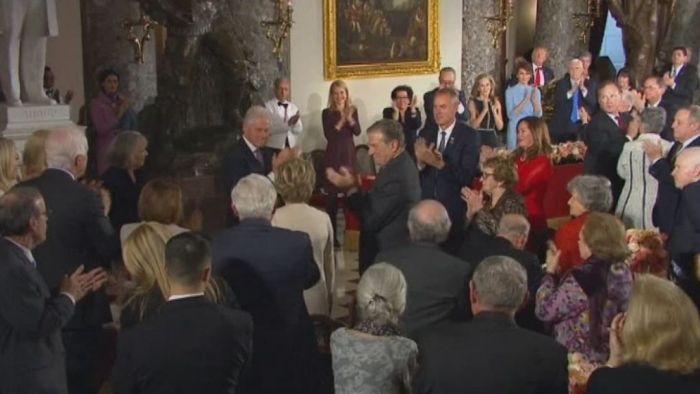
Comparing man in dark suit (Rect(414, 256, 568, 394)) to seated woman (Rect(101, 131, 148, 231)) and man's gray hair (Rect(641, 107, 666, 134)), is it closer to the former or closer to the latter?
seated woman (Rect(101, 131, 148, 231))

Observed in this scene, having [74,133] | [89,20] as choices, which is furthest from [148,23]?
[74,133]

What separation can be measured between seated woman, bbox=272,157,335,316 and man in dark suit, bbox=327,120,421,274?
59 centimetres

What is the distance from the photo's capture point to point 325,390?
548 centimetres

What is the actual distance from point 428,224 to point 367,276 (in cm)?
90

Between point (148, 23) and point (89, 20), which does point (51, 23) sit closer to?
point (148, 23)

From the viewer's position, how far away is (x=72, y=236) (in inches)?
184

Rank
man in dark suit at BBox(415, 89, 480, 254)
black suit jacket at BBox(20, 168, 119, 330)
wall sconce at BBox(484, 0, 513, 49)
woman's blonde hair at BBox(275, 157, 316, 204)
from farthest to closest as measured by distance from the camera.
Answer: wall sconce at BBox(484, 0, 513, 49)
man in dark suit at BBox(415, 89, 480, 254)
woman's blonde hair at BBox(275, 157, 316, 204)
black suit jacket at BBox(20, 168, 119, 330)

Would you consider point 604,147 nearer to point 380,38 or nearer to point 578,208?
point 578,208

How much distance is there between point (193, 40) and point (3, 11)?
113 inches

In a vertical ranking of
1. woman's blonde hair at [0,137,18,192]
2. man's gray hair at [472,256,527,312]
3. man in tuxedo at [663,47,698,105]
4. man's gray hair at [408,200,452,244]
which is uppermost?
man in tuxedo at [663,47,698,105]

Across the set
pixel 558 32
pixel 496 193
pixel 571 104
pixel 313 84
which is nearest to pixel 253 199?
pixel 496 193

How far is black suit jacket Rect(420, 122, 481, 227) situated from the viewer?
6539 millimetres

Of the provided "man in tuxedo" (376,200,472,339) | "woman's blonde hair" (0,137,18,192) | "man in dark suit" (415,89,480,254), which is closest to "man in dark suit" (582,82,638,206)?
"man in dark suit" (415,89,480,254)

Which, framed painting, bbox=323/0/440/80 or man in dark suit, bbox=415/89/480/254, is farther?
framed painting, bbox=323/0/440/80
